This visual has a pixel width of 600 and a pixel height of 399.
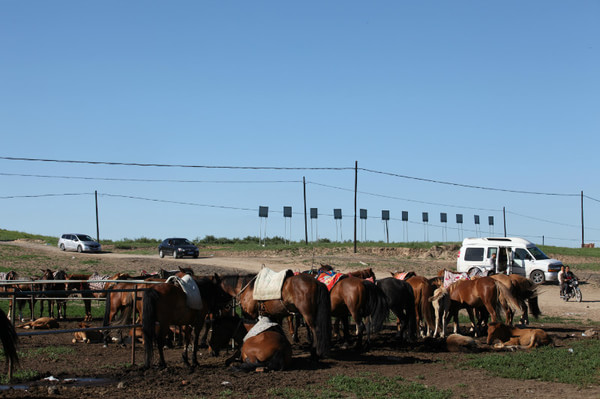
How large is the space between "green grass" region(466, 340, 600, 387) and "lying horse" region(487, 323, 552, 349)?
26 centimetres

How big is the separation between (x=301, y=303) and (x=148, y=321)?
3.21 metres

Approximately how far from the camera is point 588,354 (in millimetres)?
12547

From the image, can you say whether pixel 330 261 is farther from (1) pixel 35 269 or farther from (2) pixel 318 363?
(2) pixel 318 363

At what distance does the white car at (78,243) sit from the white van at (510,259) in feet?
101

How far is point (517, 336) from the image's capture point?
14000 millimetres

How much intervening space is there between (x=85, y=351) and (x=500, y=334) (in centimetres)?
929

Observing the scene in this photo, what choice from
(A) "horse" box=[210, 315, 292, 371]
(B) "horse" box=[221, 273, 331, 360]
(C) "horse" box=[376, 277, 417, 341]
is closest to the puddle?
(A) "horse" box=[210, 315, 292, 371]

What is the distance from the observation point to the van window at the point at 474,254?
100 ft

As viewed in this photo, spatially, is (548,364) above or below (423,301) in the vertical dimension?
below

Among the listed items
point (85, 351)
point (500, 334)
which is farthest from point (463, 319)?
point (85, 351)

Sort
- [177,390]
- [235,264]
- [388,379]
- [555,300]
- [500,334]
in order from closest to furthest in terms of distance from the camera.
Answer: [177,390], [388,379], [500,334], [555,300], [235,264]

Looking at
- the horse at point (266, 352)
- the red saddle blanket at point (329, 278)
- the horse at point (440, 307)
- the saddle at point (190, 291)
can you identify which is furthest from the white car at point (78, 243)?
the horse at point (266, 352)

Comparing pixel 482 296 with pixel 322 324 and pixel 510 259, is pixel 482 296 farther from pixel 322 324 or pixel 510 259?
pixel 510 259

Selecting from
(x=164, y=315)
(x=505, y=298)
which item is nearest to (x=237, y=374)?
(x=164, y=315)
